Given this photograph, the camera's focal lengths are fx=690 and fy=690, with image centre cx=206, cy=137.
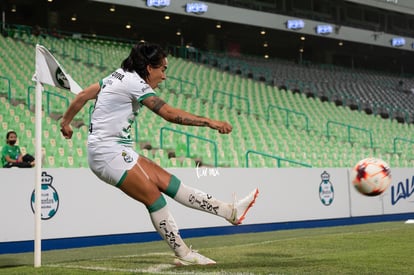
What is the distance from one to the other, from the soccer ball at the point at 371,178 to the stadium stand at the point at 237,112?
6.68 meters

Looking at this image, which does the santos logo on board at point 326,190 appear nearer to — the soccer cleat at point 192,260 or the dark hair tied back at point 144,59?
the soccer cleat at point 192,260

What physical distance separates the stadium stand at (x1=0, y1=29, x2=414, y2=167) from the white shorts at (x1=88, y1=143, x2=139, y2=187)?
22.6 ft

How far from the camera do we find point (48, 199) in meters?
11.1

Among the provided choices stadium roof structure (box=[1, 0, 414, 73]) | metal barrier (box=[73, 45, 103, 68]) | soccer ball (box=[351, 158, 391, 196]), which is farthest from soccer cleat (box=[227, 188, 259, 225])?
stadium roof structure (box=[1, 0, 414, 73])

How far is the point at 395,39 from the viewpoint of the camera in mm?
44688

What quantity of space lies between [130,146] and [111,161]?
11.9 inches

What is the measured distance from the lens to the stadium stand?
655 inches

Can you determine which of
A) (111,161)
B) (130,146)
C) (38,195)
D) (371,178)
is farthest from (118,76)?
(371,178)

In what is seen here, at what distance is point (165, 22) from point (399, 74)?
2240cm

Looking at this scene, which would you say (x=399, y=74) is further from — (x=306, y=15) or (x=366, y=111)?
(x=366, y=111)

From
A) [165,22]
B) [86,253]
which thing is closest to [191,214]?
[86,253]

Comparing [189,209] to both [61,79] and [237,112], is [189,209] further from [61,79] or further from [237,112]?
[237,112]

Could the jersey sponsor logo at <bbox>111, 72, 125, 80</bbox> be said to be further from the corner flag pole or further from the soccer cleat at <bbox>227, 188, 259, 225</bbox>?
the soccer cleat at <bbox>227, 188, 259, 225</bbox>

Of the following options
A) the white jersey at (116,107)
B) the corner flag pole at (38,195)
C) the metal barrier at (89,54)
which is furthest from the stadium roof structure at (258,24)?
the white jersey at (116,107)
